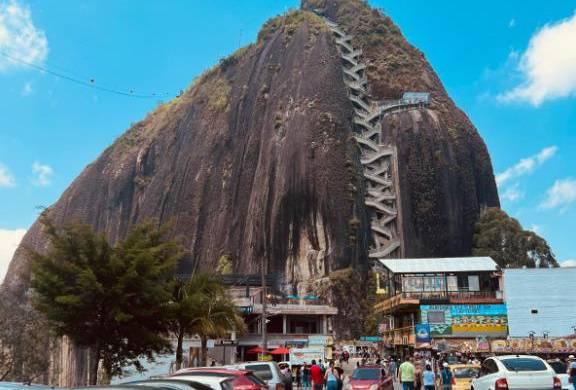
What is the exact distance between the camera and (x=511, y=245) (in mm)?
79000

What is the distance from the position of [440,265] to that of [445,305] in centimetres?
719

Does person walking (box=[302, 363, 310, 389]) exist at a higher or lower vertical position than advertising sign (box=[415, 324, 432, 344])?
lower

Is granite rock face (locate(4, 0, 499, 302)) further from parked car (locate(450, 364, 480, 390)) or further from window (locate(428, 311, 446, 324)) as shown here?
parked car (locate(450, 364, 480, 390))

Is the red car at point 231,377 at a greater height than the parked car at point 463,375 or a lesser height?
greater

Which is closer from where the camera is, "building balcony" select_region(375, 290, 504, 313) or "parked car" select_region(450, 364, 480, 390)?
"parked car" select_region(450, 364, 480, 390)

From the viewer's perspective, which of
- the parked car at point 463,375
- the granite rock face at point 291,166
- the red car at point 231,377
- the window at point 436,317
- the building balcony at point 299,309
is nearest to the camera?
the red car at point 231,377

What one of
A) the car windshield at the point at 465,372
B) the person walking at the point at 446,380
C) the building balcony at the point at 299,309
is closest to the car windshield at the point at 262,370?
the person walking at the point at 446,380

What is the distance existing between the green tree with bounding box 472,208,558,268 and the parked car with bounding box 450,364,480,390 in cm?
5709

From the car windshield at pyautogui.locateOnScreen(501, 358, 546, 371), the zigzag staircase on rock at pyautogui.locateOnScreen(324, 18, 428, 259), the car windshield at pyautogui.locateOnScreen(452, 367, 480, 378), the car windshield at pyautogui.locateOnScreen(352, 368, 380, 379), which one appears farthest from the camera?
the zigzag staircase on rock at pyautogui.locateOnScreen(324, 18, 428, 259)

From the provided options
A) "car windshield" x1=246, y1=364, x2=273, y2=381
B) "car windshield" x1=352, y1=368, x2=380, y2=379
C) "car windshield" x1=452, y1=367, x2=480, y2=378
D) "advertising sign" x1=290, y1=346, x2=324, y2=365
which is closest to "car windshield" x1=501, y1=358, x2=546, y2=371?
"car windshield" x1=352, y1=368, x2=380, y2=379

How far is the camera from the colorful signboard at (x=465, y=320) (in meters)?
43.4

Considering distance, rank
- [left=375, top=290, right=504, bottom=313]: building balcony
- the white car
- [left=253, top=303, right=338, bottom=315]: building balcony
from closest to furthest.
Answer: the white car, [left=375, top=290, right=504, bottom=313]: building balcony, [left=253, top=303, right=338, bottom=315]: building balcony

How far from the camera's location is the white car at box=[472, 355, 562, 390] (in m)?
14.1

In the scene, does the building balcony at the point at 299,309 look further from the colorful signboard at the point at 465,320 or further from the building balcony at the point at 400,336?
the colorful signboard at the point at 465,320
